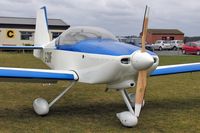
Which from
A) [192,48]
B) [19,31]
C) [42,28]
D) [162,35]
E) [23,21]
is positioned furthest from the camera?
[162,35]

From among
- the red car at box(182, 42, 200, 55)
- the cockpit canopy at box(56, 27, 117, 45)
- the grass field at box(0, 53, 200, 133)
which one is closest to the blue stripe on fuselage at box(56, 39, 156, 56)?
the cockpit canopy at box(56, 27, 117, 45)

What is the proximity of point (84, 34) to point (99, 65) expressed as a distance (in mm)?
1169

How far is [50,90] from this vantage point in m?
11.2

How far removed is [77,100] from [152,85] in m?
4.14

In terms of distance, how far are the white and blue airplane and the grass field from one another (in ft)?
1.27

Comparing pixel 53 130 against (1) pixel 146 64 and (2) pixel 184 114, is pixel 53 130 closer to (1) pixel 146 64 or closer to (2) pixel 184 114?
(1) pixel 146 64

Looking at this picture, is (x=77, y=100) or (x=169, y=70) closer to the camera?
(x=169, y=70)

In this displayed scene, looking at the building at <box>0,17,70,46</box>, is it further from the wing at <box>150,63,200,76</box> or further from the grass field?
the wing at <box>150,63,200,76</box>

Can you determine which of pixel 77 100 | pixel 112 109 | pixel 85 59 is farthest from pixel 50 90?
pixel 85 59

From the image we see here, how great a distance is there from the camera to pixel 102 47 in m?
6.88

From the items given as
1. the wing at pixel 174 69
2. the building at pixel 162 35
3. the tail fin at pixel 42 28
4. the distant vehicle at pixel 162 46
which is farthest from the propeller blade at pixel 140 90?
the building at pixel 162 35

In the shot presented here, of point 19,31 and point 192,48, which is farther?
point 19,31

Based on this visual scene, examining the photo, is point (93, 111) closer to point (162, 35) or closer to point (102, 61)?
point (102, 61)

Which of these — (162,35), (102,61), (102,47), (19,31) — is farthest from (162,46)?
(102,61)
